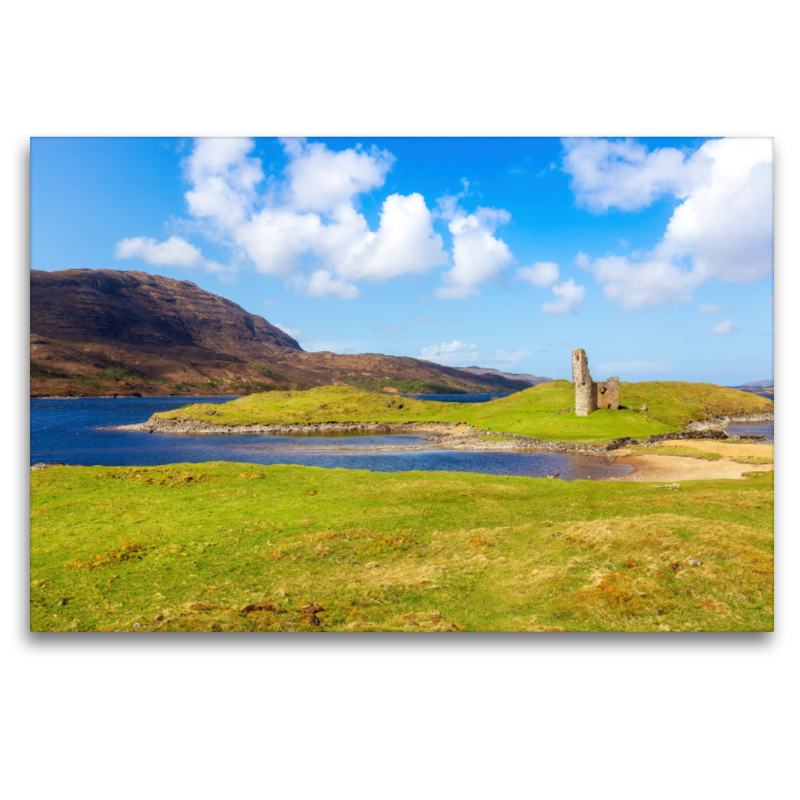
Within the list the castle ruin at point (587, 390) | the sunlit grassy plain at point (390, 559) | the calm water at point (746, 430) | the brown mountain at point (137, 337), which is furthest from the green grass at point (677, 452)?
the brown mountain at point (137, 337)

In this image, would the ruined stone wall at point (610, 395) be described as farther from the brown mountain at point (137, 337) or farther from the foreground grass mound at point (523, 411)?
the brown mountain at point (137, 337)

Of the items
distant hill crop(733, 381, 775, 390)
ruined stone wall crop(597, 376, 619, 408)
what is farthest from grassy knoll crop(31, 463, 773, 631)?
ruined stone wall crop(597, 376, 619, 408)

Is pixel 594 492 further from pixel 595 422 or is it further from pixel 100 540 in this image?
pixel 595 422

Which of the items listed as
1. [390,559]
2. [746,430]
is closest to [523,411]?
[746,430]

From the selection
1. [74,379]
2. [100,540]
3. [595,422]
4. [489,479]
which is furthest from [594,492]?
[74,379]

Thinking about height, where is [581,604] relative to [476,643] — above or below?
above
